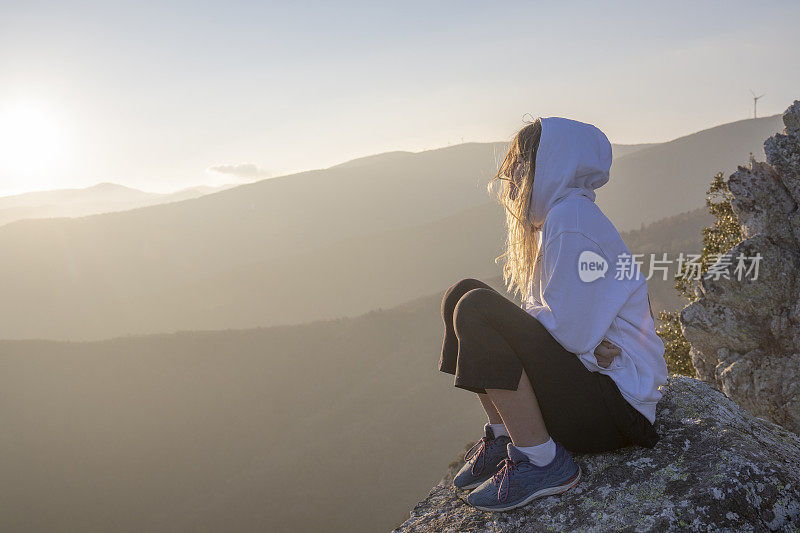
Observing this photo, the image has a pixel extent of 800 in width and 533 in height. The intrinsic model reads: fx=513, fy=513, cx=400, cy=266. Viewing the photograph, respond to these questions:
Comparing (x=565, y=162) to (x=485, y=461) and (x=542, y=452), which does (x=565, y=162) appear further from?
(x=485, y=461)

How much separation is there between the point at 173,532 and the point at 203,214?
96838 mm

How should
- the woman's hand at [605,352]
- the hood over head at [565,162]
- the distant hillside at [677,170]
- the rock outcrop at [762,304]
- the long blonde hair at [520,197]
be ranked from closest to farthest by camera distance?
the woman's hand at [605,352]
the hood over head at [565,162]
the long blonde hair at [520,197]
the rock outcrop at [762,304]
the distant hillside at [677,170]

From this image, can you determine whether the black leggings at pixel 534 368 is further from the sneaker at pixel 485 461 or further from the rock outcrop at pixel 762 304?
the rock outcrop at pixel 762 304

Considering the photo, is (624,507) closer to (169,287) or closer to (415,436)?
(415,436)

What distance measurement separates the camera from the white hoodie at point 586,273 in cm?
276

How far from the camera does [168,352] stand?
2431 cm

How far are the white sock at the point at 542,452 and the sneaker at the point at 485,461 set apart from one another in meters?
0.38

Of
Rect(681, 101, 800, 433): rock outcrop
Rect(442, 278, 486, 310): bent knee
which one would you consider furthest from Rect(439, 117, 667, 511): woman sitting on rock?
Rect(681, 101, 800, 433): rock outcrop

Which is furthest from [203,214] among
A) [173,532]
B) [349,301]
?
[173,532]

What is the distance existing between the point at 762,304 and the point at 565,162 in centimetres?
495

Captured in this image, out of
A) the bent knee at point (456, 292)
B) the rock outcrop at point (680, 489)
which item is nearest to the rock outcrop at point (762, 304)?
the rock outcrop at point (680, 489)

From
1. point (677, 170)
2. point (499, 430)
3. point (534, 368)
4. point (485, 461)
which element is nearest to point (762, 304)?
point (499, 430)

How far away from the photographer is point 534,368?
2861 millimetres

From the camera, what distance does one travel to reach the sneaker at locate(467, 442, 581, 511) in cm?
291
